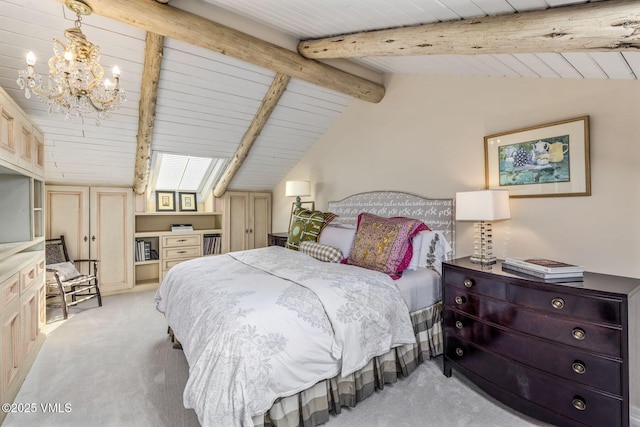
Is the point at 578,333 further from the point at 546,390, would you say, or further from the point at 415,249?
the point at 415,249

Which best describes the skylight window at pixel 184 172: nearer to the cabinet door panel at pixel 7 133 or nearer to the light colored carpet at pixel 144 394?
the cabinet door panel at pixel 7 133

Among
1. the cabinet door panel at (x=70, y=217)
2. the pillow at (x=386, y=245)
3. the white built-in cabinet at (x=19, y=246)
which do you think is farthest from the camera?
the cabinet door panel at (x=70, y=217)

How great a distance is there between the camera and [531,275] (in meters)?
1.73

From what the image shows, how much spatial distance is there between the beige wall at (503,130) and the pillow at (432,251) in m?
0.22

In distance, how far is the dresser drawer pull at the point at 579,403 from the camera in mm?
1484

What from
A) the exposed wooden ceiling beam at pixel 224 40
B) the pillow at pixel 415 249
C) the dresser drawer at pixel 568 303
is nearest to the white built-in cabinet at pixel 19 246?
the exposed wooden ceiling beam at pixel 224 40

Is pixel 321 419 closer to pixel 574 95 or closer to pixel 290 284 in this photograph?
pixel 290 284

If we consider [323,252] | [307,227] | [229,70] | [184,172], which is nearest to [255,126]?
[229,70]

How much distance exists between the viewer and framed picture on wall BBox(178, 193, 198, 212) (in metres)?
4.98

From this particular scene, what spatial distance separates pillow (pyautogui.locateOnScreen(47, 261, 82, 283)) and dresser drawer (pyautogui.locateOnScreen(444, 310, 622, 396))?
410 centimetres

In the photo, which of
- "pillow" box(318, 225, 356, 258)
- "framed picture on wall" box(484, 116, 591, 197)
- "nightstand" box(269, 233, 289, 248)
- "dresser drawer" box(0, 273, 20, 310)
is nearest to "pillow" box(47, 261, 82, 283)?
"dresser drawer" box(0, 273, 20, 310)

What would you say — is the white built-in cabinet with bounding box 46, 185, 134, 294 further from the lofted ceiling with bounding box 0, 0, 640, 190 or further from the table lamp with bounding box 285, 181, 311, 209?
the table lamp with bounding box 285, 181, 311, 209

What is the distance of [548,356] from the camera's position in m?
1.60

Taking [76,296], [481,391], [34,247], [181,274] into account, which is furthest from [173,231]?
[481,391]
